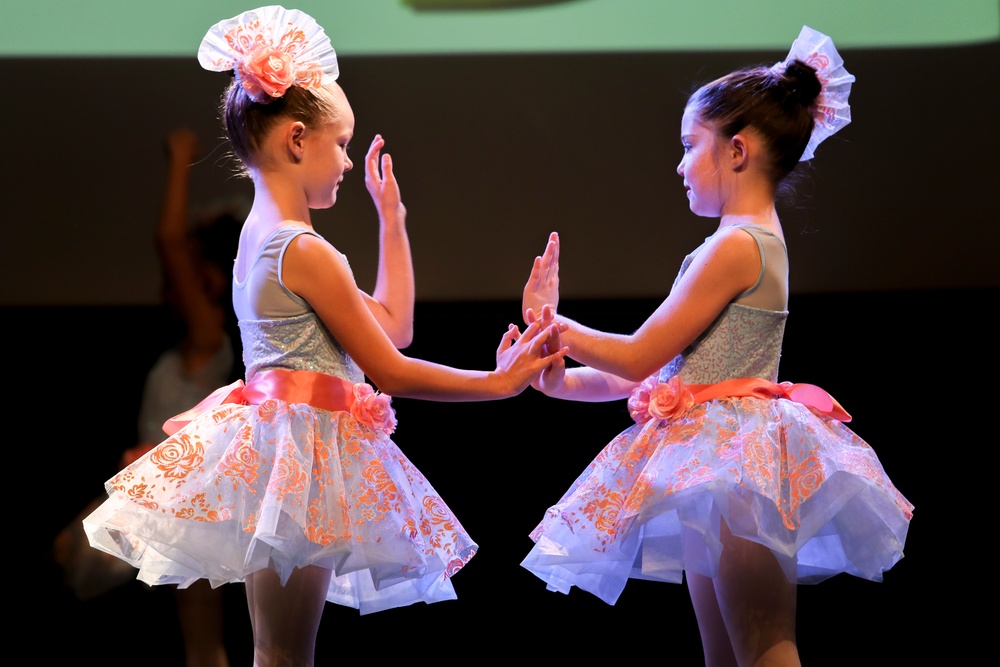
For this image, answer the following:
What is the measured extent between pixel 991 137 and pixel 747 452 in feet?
4.30

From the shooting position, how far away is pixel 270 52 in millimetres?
1693

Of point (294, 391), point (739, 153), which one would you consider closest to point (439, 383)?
point (294, 391)

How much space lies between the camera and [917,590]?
247 cm

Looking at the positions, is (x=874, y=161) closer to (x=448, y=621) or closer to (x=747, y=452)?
(x=747, y=452)

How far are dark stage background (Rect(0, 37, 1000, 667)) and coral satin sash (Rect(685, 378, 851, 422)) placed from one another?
2.22 ft

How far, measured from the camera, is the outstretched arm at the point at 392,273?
1.96 meters

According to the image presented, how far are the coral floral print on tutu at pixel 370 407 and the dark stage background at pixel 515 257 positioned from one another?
705 mm

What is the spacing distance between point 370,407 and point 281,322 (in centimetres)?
20

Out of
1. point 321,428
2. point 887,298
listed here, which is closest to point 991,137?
point 887,298

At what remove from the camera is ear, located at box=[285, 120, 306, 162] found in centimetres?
174

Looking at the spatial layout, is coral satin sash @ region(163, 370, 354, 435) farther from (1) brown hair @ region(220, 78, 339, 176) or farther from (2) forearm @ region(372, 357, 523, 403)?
(1) brown hair @ region(220, 78, 339, 176)

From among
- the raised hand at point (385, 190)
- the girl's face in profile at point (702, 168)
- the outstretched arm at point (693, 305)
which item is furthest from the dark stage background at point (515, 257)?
the outstretched arm at point (693, 305)

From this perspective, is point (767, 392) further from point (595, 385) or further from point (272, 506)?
point (272, 506)

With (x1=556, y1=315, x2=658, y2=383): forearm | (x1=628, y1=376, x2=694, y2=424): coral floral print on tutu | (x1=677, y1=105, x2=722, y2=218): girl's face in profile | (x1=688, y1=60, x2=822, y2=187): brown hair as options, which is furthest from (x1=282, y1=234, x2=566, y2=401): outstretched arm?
(x1=688, y1=60, x2=822, y2=187): brown hair
